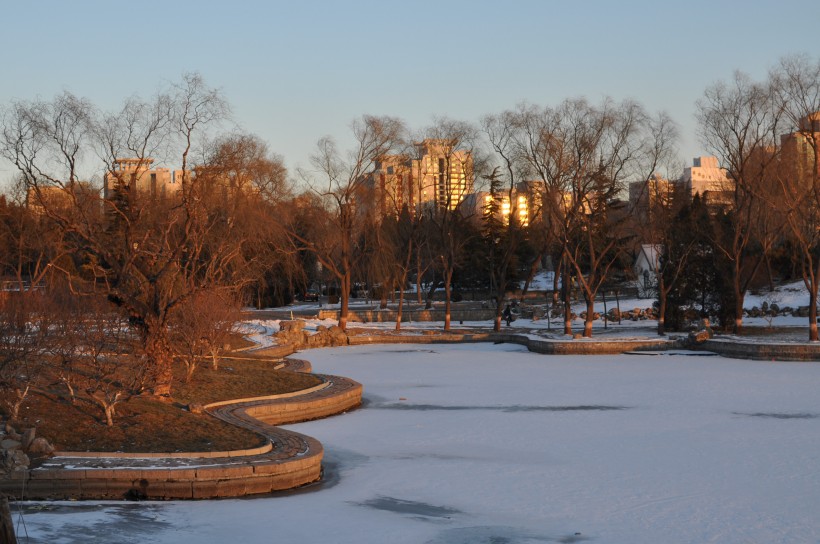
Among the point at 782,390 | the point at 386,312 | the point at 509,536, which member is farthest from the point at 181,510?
the point at 386,312

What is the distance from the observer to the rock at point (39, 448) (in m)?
12.1

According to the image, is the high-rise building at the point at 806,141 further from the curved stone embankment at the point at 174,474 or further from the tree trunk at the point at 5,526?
the tree trunk at the point at 5,526

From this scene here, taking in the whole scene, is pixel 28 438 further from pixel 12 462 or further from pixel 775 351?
pixel 775 351

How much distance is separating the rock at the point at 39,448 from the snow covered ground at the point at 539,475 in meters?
1.51

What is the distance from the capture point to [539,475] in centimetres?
1282

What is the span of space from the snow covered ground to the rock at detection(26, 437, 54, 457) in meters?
1.51

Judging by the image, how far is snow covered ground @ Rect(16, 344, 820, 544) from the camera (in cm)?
997

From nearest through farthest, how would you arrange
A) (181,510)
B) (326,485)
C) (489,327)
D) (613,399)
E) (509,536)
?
(509,536), (181,510), (326,485), (613,399), (489,327)

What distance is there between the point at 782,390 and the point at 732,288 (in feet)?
48.5

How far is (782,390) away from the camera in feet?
68.6

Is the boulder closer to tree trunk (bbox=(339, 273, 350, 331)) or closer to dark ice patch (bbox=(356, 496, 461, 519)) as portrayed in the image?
dark ice patch (bbox=(356, 496, 461, 519))

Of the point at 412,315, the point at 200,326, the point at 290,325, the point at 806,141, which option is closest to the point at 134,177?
the point at 200,326

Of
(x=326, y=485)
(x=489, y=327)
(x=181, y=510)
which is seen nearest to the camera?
(x=181, y=510)

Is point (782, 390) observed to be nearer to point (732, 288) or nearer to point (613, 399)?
point (613, 399)
